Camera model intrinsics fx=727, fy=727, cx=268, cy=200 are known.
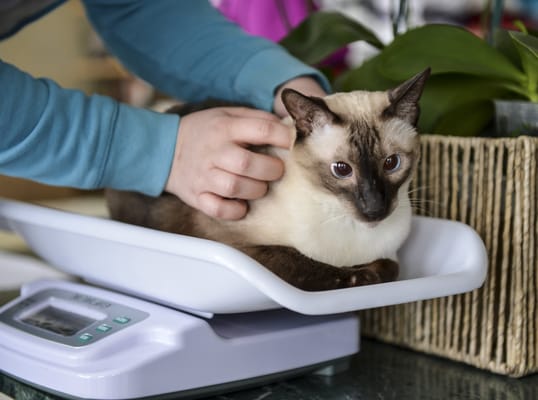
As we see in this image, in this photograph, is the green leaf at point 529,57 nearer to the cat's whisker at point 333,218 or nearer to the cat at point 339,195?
the cat at point 339,195

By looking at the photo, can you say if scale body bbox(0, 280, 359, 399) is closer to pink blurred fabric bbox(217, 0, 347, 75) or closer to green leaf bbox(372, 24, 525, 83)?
green leaf bbox(372, 24, 525, 83)

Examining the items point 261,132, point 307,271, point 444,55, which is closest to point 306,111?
point 261,132

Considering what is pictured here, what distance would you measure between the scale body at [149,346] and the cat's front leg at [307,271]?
76 mm

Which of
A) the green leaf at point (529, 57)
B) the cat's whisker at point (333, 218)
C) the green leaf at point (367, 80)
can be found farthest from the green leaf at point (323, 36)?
the cat's whisker at point (333, 218)

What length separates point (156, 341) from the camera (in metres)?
0.79

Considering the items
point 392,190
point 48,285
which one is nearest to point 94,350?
point 48,285

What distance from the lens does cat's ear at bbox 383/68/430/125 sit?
817mm

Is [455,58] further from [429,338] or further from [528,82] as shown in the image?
[429,338]

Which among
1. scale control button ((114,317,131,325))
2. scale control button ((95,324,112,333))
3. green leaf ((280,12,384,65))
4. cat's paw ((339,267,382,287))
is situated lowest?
scale control button ((95,324,112,333))

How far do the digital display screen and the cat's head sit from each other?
0.32m

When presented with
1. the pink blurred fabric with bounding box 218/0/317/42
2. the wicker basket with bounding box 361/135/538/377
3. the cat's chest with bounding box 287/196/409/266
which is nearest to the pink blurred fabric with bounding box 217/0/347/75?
the pink blurred fabric with bounding box 218/0/317/42

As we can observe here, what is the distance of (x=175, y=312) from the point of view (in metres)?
0.83

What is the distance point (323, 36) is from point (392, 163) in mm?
397

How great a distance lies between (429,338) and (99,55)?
270 cm
